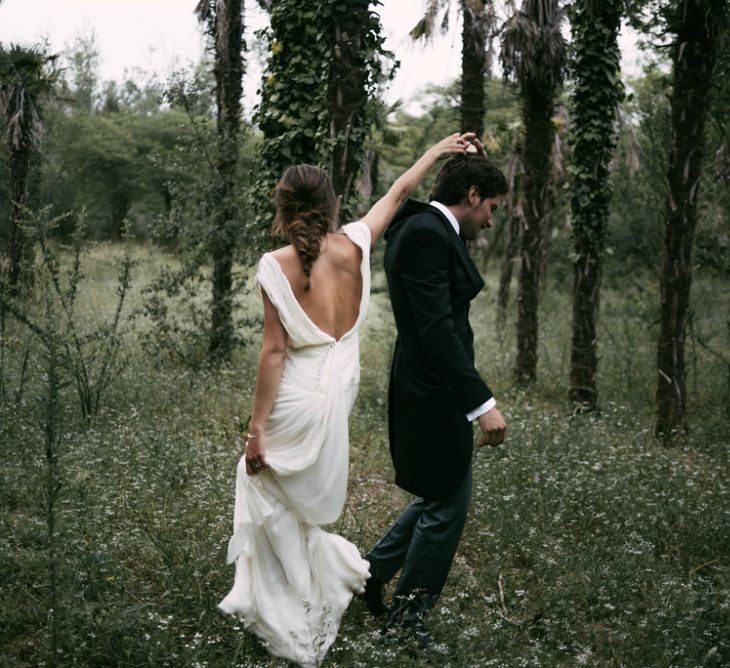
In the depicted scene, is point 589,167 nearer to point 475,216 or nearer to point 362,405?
point 362,405

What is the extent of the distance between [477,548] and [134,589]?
2297 millimetres

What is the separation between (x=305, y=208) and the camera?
157 inches

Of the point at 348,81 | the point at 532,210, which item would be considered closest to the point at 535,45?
the point at 532,210

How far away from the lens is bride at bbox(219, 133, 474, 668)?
156 inches

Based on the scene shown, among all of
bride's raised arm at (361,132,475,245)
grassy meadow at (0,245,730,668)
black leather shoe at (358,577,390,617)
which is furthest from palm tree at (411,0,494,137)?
black leather shoe at (358,577,390,617)

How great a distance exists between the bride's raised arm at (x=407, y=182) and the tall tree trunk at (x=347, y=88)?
203cm

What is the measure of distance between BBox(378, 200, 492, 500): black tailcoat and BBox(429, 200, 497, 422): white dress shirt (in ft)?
0.07

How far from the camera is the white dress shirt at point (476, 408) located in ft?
12.9

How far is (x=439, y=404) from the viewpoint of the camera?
13.7 feet

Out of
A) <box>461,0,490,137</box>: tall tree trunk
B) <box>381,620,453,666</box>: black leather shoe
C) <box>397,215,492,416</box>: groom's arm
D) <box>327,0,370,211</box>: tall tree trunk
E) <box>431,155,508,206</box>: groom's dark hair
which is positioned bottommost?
<box>381,620,453,666</box>: black leather shoe

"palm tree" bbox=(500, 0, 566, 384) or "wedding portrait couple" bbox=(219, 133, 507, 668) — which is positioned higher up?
"palm tree" bbox=(500, 0, 566, 384)

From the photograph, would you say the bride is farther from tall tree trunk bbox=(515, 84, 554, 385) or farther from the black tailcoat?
tall tree trunk bbox=(515, 84, 554, 385)

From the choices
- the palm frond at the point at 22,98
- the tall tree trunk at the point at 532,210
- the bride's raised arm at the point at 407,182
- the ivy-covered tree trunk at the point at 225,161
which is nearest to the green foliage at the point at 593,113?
the tall tree trunk at the point at 532,210

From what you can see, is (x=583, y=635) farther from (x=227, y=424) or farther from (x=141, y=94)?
(x=141, y=94)
